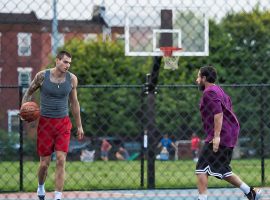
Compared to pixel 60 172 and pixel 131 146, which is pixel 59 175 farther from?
pixel 131 146

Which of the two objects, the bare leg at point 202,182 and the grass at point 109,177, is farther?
the grass at point 109,177

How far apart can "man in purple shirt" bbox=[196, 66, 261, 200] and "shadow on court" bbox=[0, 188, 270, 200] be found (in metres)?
2.56

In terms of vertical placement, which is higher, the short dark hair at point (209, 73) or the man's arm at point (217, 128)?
the short dark hair at point (209, 73)

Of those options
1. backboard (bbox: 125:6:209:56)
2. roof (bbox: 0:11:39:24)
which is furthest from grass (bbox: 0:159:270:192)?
roof (bbox: 0:11:39:24)

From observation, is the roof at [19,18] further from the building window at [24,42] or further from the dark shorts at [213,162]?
the dark shorts at [213,162]

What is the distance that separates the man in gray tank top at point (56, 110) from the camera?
856cm

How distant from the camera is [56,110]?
8.69m

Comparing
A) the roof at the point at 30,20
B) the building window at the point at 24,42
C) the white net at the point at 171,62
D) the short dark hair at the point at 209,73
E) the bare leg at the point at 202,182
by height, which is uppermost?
the roof at the point at 30,20

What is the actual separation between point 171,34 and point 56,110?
279 centimetres

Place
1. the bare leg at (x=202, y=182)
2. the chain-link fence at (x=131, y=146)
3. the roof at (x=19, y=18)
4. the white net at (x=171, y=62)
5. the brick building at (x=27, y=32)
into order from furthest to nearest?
the chain-link fence at (x=131, y=146) → the white net at (x=171, y=62) → the bare leg at (x=202, y=182) → the brick building at (x=27, y=32) → the roof at (x=19, y=18)

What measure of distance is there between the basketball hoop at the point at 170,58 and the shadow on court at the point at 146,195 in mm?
2076

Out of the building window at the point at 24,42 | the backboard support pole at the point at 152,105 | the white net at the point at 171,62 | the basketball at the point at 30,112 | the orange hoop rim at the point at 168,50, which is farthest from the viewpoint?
the backboard support pole at the point at 152,105

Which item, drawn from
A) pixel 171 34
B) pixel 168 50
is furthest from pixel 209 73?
pixel 171 34

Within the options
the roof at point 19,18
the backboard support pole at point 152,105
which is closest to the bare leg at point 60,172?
the roof at point 19,18
